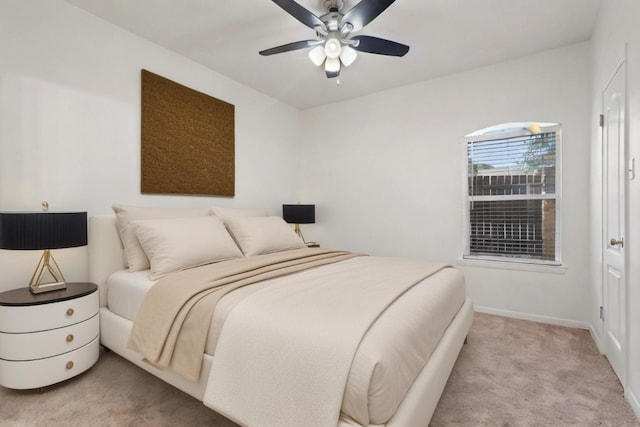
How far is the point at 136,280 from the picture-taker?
82.1 inches

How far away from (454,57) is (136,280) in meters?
3.43

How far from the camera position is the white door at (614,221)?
1.93m

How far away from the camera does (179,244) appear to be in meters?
2.23

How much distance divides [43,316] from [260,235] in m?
1.55

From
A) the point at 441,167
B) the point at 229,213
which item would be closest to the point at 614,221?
Result: the point at 441,167

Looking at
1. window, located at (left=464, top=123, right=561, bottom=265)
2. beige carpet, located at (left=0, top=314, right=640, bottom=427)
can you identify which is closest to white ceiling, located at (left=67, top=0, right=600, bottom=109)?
window, located at (left=464, top=123, right=561, bottom=265)

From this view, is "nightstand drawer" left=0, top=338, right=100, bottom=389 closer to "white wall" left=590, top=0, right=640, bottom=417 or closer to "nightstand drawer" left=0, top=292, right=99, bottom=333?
"nightstand drawer" left=0, top=292, right=99, bottom=333

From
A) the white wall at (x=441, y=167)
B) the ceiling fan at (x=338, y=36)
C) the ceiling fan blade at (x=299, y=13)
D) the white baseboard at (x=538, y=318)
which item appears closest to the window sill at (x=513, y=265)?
the white wall at (x=441, y=167)

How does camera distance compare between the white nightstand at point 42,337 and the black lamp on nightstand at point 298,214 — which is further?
the black lamp on nightstand at point 298,214

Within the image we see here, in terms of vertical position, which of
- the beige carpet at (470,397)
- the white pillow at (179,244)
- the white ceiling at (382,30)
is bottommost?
the beige carpet at (470,397)

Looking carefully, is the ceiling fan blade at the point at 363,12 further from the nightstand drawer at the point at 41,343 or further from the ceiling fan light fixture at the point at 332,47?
the nightstand drawer at the point at 41,343

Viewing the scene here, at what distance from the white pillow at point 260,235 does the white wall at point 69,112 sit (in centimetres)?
75

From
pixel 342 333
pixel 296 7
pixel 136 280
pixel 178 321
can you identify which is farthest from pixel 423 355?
pixel 296 7

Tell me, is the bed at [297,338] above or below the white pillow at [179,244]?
below
